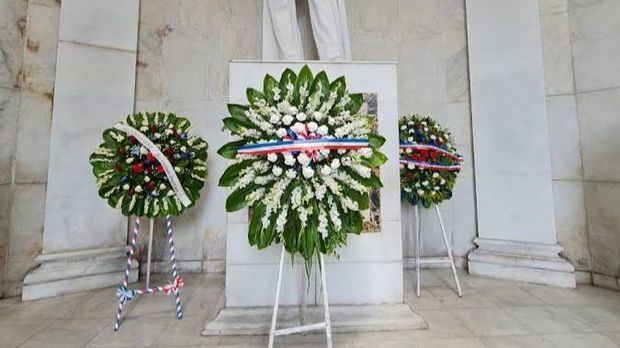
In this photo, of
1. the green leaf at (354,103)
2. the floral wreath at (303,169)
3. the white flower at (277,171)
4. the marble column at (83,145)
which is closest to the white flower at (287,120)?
the floral wreath at (303,169)

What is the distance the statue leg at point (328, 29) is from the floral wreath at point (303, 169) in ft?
3.73

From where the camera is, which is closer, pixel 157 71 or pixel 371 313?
pixel 371 313

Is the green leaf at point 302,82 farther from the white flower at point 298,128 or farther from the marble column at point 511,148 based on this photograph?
the marble column at point 511,148

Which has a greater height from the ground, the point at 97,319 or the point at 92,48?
the point at 92,48

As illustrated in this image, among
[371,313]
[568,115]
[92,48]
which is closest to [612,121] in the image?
[568,115]

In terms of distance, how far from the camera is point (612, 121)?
120 inches

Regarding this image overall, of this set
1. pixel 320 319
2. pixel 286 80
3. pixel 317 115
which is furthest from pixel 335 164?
pixel 320 319

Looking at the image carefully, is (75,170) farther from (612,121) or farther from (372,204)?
(612,121)

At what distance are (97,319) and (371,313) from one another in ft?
6.75

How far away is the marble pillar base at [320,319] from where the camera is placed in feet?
6.86

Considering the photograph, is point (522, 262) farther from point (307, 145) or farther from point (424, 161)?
point (307, 145)

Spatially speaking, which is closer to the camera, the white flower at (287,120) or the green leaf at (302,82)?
the white flower at (287,120)

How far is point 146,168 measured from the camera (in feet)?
8.38

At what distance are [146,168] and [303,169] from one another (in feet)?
5.43
